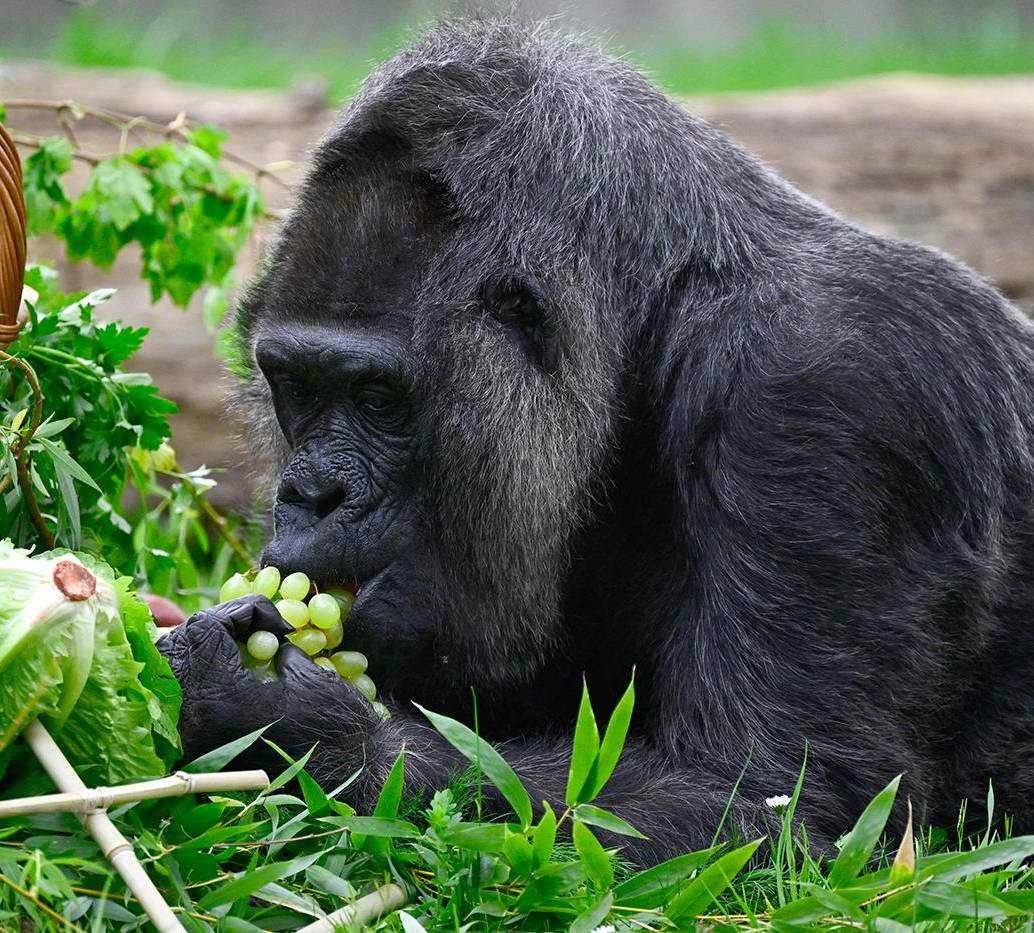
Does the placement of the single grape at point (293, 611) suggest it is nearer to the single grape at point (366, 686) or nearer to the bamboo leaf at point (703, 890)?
the single grape at point (366, 686)

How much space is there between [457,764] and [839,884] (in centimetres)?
87

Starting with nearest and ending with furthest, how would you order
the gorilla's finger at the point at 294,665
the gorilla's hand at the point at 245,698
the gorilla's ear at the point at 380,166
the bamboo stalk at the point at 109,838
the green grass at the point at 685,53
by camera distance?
the bamboo stalk at the point at 109,838 < the gorilla's hand at the point at 245,698 < the gorilla's finger at the point at 294,665 < the gorilla's ear at the point at 380,166 < the green grass at the point at 685,53

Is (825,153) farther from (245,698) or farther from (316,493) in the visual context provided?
(245,698)

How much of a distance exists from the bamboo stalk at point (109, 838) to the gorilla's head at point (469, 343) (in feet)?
2.98

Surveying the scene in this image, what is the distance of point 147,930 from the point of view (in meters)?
2.61

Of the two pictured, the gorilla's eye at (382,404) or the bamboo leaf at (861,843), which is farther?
the gorilla's eye at (382,404)

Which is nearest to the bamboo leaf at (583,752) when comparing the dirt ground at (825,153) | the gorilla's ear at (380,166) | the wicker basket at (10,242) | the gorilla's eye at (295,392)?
the gorilla's eye at (295,392)

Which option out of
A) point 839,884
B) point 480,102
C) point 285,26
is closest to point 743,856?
point 839,884

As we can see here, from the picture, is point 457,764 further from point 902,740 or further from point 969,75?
point 969,75

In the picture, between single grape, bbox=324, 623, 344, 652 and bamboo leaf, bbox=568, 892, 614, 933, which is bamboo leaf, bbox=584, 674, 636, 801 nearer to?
bamboo leaf, bbox=568, 892, 614, 933

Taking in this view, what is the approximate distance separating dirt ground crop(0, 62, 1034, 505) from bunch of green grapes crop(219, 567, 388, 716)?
11.6 feet

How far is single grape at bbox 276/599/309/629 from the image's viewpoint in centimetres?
336

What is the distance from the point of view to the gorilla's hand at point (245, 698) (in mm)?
3105

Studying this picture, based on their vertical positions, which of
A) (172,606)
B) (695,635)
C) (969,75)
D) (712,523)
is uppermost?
(969,75)
